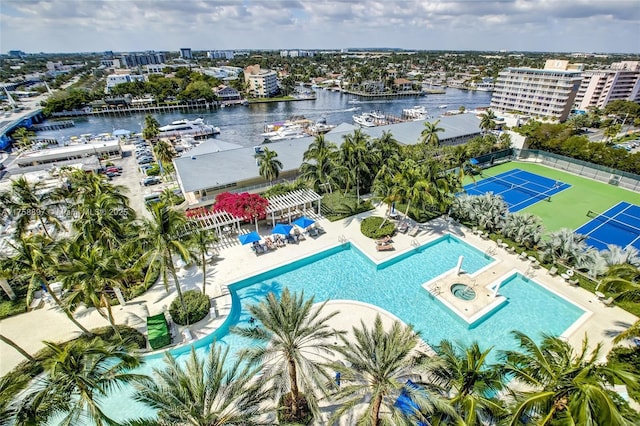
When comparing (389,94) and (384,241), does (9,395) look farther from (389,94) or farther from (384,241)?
(389,94)

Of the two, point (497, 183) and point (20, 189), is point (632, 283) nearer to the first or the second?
point (497, 183)

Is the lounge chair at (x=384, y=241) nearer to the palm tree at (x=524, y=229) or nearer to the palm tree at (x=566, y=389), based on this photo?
the palm tree at (x=524, y=229)

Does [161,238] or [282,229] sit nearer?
[161,238]

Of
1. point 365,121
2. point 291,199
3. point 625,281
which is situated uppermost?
point 625,281

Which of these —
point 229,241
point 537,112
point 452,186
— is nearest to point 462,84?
point 537,112

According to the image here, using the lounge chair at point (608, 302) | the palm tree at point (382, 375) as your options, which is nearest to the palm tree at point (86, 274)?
the palm tree at point (382, 375)

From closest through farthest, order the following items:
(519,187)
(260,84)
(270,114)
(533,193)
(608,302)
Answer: (608,302) → (533,193) → (519,187) → (270,114) → (260,84)

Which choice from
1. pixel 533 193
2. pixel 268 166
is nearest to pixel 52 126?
pixel 268 166
